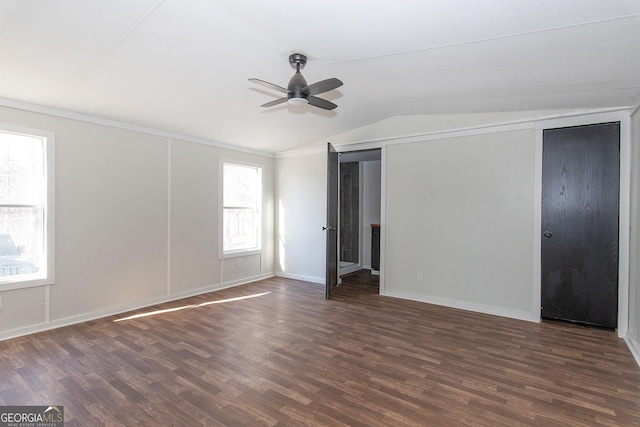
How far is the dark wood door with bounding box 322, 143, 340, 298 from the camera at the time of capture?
4.82m

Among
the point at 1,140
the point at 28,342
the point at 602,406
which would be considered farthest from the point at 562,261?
the point at 1,140

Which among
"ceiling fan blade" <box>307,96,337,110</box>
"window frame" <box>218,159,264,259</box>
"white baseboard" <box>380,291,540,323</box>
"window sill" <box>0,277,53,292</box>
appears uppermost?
"ceiling fan blade" <box>307,96,337,110</box>

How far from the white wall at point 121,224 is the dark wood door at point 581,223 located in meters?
4.55

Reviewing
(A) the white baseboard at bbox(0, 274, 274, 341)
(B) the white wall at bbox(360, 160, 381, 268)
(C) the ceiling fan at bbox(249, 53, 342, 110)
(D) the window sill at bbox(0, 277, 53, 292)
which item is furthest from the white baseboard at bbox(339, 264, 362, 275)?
(D) the window sill at bbox(0, 277, 53, 292)

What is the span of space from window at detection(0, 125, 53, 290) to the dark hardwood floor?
0.68 meters

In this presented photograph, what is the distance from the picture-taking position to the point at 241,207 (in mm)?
5668

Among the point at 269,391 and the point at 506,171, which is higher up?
the point at 506,171

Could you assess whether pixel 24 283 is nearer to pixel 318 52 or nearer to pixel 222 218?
pixel 222 218

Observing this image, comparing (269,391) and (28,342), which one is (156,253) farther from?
(269,391)

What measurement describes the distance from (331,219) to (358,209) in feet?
7.04

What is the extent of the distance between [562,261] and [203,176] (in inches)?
192

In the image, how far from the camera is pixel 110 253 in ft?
12.8

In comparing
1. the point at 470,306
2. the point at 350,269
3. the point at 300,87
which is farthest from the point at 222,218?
the point at 470,306

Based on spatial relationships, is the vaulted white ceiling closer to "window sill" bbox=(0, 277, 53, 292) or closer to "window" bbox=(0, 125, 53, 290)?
"window" bbox=(0, 125, 53, 290)
